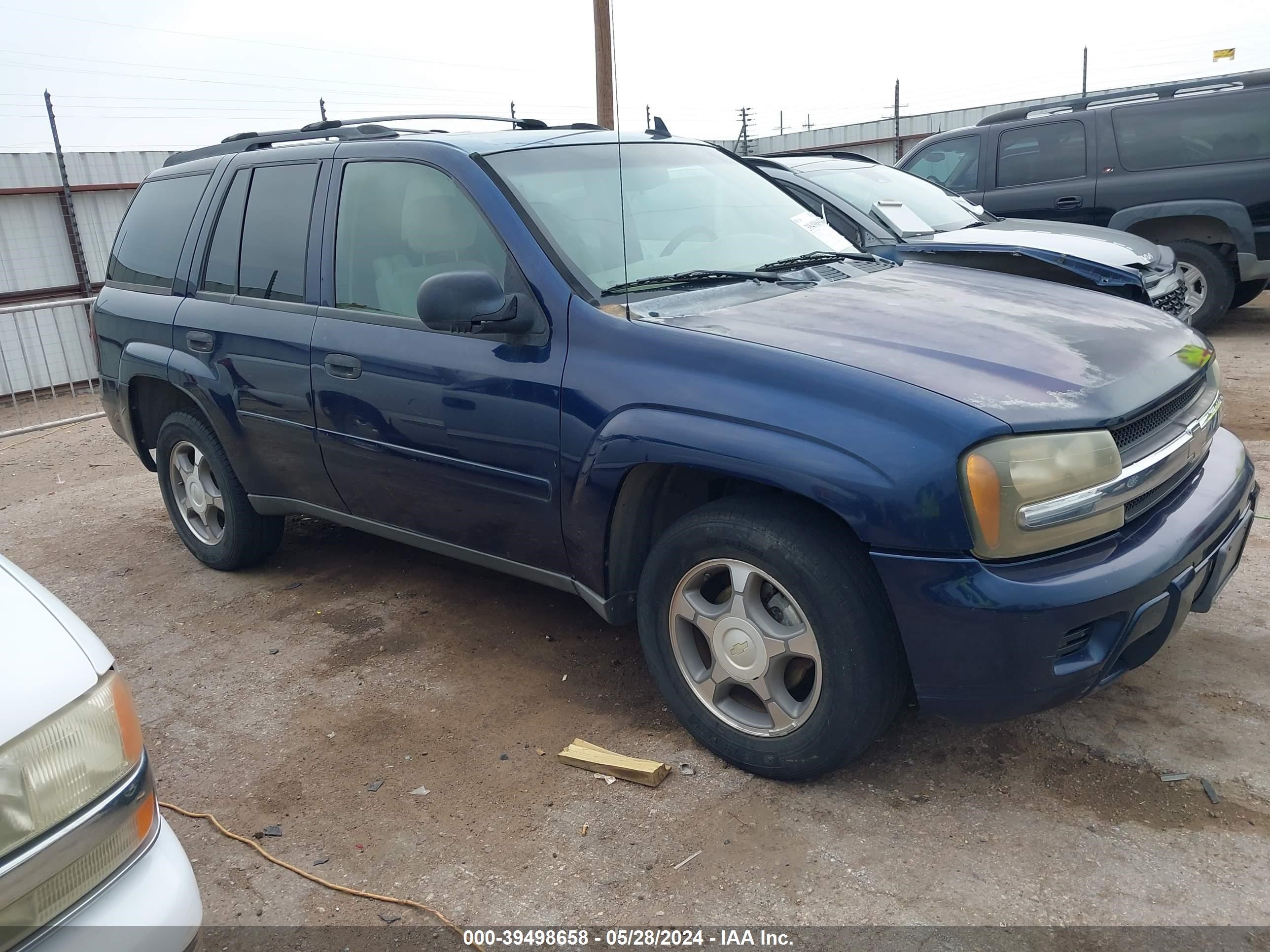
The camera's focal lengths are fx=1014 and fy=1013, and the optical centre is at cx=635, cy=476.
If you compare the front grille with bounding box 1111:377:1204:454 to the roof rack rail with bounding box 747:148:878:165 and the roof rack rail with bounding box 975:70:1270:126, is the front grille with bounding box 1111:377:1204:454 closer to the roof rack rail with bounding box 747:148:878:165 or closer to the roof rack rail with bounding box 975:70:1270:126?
the roof rack rail with bounding box 747:148:878:165

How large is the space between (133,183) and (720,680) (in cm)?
1315

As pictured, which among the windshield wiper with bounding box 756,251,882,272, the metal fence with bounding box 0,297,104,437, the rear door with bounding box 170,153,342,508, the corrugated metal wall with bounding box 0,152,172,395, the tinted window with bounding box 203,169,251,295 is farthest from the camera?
the corrugated metal wall with bounding box 0,152,172,395

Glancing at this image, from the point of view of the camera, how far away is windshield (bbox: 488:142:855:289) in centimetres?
341

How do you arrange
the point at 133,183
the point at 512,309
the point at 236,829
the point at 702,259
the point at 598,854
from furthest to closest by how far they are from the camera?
1. the point at 133,183
2. the point at 702,259
3. the point at 512,309
4. the point at 236,829
5. the point at 598,854

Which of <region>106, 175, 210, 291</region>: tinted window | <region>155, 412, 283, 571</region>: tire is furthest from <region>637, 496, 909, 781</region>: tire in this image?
<region>106, 175, 210, 291</region>: tinted window

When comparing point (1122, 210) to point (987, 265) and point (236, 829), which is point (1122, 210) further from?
point (236, 829)

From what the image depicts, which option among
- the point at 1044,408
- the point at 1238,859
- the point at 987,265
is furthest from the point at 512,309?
the point at 987,265

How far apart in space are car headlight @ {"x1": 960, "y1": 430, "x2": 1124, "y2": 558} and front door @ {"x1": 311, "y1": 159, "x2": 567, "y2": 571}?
131 cm

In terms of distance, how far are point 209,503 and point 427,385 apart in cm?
197

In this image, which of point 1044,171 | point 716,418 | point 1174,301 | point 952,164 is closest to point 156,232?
point 716,418

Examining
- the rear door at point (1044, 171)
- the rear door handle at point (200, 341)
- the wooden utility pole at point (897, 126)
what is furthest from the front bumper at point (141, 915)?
the wooden utility pole at point (897, 126)

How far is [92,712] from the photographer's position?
5.98 ft

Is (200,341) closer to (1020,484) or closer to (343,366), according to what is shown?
(343,366)

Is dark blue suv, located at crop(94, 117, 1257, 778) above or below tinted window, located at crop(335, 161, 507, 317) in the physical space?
below
